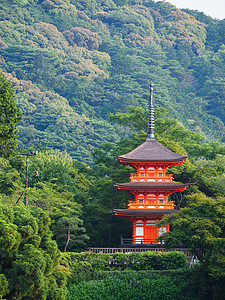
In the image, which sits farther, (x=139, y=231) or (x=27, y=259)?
(x=139, y=231)

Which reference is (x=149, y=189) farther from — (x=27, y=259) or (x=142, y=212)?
(x=27, y=259)

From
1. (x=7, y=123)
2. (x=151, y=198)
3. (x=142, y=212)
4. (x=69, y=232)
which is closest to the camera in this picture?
(x=142, y=212)

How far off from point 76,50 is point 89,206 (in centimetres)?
9708

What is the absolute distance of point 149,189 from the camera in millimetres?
39906

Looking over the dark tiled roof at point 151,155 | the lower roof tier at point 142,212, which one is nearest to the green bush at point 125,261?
the lower roof tier at point 142,212

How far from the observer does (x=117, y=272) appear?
115ft

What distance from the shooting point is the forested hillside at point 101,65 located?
10875 centimetres

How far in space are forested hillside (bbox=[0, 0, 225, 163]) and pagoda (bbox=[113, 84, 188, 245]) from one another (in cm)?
6023

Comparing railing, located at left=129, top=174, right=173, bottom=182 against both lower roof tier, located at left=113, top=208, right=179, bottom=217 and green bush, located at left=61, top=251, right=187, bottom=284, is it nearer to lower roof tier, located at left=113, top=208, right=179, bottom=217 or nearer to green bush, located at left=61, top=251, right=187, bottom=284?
lower roof tier, located at left=113, top=208, right=179, bottom=217

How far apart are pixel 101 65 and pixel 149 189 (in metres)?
95.7

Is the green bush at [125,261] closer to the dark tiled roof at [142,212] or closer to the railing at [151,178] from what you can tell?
the dark tiled roof at [142,212]

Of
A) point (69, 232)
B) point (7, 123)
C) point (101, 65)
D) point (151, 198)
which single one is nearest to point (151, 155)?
point (151, 198)

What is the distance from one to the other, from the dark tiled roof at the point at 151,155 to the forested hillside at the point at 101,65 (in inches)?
2330

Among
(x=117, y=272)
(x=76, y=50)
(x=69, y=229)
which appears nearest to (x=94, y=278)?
(x=117, y=272)
